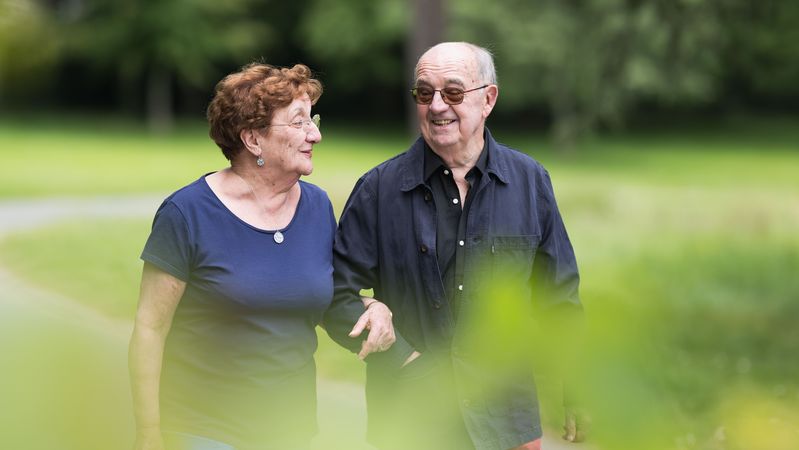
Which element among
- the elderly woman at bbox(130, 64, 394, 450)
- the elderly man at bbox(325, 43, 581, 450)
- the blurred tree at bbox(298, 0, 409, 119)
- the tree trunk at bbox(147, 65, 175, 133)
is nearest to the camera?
the elderly woman at bbox(130, 64, 394, 450)

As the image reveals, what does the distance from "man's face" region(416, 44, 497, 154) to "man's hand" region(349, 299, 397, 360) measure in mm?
436

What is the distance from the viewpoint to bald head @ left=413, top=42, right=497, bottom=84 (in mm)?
2607

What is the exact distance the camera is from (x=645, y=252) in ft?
4.52

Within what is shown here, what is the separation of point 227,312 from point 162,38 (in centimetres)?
4011

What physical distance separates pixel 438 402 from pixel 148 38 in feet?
138

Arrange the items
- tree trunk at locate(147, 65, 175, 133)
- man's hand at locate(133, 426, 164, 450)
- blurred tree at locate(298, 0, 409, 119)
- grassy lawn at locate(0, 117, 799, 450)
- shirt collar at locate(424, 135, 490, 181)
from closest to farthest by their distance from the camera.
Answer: grassy lawn at locate(0, 117, 799, 450)
man's hand at locate(133, 426, 164, 450)
shirt collar at locate(424, 135, 490, 181)
blurred tree at locate(298, 0, 409, 119)
tree trunk at locate(147, 65, 175, 133)

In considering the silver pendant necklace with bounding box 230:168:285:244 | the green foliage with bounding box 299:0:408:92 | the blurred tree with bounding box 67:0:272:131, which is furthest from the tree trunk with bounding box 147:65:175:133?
the silver pendant necklace with bounding box 230:168:285:244

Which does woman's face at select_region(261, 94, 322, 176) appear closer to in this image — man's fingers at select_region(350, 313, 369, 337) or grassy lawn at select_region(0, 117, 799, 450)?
man's fingers at select_region(350, 313, 369, 337)

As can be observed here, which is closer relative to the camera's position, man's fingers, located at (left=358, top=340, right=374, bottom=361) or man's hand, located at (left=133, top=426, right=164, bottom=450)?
man's hand, located at (left=133, top=426, right=164, bottom=450)

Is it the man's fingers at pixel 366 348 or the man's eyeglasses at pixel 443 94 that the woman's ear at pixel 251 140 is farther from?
the man's fingers at pixel 366 348

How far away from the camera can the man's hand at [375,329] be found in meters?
2.59

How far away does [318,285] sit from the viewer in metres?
2.62

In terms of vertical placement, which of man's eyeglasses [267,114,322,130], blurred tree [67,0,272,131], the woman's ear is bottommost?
blurred tree [67,0,272,131]

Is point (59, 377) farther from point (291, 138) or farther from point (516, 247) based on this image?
point (516, 247)
